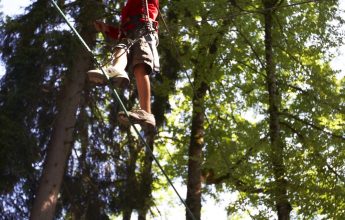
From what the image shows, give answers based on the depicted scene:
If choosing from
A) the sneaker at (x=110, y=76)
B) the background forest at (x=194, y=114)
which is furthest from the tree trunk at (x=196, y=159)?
the sneaker at (x=110, y=76)

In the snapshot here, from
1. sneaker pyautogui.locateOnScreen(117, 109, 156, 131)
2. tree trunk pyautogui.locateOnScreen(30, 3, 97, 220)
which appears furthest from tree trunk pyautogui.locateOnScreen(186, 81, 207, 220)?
sneaker pyautogui.locateOnScreen(117, 109, 156, 131)

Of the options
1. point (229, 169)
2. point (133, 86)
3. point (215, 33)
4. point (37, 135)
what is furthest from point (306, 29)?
point (37, 135)

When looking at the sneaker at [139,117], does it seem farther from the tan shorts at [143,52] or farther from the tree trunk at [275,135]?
the tree trunk at [275,135]

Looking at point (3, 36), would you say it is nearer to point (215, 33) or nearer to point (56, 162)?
point (56, 162)

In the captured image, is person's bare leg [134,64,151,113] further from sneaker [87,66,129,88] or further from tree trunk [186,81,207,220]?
tree trunk [186,81,207,220]

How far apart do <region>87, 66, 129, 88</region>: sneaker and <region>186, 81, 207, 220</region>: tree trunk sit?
4.36 metres

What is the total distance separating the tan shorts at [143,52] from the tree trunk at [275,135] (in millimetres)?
2607

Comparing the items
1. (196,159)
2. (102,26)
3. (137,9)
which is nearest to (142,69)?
(137,9)

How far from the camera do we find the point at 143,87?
16.6 feet

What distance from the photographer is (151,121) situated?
486cm

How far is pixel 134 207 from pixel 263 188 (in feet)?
10.7

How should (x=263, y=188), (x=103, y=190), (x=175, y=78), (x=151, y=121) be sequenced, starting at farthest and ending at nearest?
(x=175, y=78) → (x=103, y=190) → (x=263, y=188) → (x=151, y=121)

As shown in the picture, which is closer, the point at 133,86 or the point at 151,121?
the point at 151,121

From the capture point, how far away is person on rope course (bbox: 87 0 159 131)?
A: 4.74 metres
